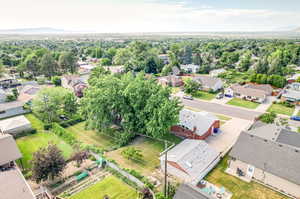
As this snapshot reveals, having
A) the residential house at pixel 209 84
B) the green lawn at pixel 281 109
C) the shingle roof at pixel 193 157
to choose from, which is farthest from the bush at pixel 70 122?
the green lawn at pixel 281 109

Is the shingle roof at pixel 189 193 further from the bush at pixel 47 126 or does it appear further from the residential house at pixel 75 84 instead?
the residential house at pixel 75 84

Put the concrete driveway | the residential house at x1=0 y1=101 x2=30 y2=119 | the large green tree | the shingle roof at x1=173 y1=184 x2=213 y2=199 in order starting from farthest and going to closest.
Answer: the residential house at x1=0 y1=101 x2=30 y2=119 → the concrete driveway → the large green tree → the shingle roof at x1=173 y1=184 x2=213 y2=199

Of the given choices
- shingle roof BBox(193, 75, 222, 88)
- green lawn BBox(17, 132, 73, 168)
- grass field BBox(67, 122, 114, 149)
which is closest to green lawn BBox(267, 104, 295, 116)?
shingle roof BBox(193, 75, 222, 88)

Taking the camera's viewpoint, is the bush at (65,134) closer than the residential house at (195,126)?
Yes

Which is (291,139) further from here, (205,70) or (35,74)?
(35,74)

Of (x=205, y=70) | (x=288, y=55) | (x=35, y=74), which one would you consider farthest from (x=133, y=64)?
(x=288, y=55)

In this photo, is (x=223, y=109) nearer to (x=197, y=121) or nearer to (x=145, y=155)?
(x=197, y=121)

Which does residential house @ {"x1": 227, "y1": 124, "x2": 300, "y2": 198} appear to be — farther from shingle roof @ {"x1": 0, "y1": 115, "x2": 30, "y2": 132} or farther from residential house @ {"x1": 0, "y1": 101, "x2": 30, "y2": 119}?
residential house @ {"x1": 0, "y1": 101, "x2": 30, "y2": 119}
